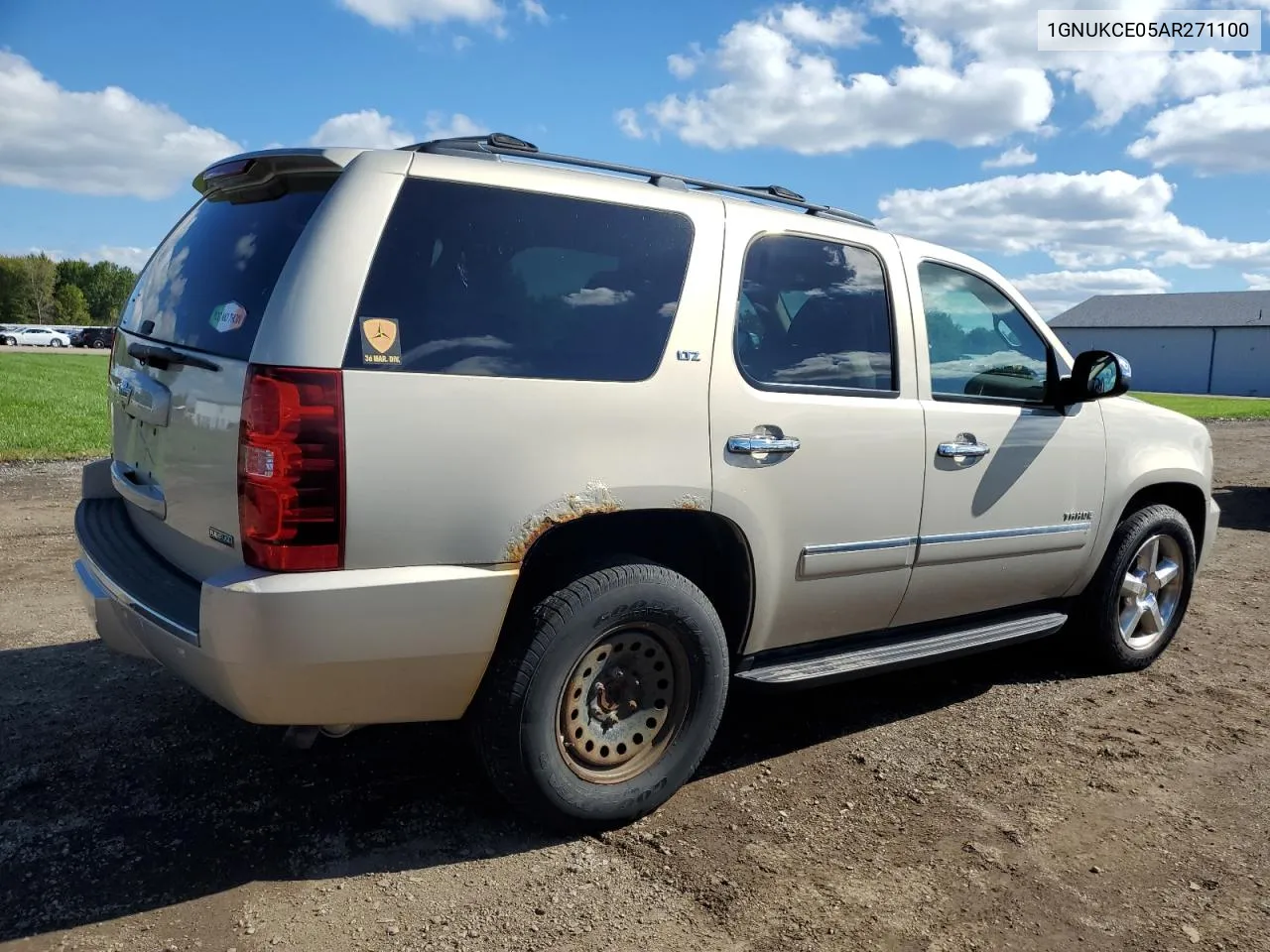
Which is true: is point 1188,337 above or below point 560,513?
above

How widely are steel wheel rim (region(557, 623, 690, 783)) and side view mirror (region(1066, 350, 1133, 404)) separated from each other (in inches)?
89.5

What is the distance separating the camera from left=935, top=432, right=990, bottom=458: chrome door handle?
387 centimetres

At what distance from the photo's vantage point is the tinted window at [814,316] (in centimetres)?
345

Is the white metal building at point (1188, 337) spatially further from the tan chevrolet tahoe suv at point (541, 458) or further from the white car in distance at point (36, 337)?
the white car in distance at point (36, 337)

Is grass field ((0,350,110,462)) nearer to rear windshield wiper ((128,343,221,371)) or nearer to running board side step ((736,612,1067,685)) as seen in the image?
rear windshield wiper ((128,343,221,371))

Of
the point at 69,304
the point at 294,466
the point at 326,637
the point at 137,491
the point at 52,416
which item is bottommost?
the point at 52,416

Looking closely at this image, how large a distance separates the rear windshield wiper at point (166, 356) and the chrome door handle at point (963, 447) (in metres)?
2.56

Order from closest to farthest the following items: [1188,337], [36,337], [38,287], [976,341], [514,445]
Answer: [514,445], [976,341], [36,337], [1188,337], [38,287]

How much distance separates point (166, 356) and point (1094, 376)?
11.9 ft

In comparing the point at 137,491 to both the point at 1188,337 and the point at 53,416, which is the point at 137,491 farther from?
the point at 1188,337

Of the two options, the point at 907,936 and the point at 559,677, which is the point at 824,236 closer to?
the point at 559,677

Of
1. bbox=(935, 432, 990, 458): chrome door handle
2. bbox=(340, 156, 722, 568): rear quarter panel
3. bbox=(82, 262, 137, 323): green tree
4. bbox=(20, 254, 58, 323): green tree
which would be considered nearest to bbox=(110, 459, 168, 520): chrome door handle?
bbox=(340, 156, 722, 568): rear quarter panel

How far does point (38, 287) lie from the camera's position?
74.5 m

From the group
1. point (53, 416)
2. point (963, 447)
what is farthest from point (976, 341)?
point (53, 416)
